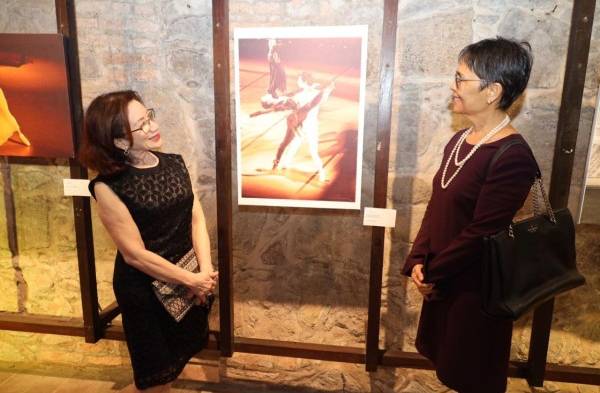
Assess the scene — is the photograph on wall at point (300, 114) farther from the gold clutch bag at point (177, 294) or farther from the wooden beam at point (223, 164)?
the gold clutch bag at point (177, 294)

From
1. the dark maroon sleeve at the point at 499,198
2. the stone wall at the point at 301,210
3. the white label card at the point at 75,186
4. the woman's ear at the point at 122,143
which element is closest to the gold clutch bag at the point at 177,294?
the woman's ear at the point at 122,143

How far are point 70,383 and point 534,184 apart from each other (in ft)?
9.02

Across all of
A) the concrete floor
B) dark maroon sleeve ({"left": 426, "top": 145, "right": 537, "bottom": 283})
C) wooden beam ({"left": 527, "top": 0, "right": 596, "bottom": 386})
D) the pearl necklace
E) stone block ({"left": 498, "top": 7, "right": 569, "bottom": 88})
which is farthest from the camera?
the concrete floor

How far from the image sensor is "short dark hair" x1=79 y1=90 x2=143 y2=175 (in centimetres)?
155

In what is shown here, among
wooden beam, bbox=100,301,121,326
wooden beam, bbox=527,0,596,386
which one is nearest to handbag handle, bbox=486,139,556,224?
wooden beam, bbox=527,0,596,386

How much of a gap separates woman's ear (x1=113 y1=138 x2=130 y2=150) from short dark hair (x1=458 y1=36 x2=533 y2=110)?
128 centimetres

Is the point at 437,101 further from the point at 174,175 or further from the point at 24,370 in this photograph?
the point at 24,370

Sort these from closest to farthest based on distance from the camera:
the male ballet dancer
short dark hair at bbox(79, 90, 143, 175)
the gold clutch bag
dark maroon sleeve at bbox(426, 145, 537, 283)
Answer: dark maroon sleeve at bbox(426, 145, 537, 283), short dark hair at bbox(79, 90, 143, 175), the gold clutch bag, the male ballet dancer

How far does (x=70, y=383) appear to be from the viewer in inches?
101

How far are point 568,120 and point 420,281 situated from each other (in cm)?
106

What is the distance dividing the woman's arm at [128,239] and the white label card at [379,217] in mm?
898

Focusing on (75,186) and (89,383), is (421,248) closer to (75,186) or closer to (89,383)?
(75,186)

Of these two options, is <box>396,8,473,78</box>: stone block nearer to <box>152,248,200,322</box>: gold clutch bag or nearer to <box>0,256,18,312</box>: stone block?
<box>152,248,200,322</box>: gold clutch bag

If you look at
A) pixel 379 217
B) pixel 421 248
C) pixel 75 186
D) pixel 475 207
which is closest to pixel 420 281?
pixel 421 248
